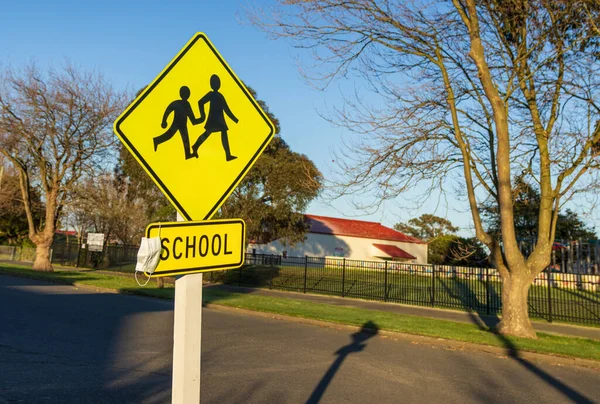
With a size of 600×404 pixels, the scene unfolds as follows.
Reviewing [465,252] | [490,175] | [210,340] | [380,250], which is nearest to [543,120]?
[490,175]

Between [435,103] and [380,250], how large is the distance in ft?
178

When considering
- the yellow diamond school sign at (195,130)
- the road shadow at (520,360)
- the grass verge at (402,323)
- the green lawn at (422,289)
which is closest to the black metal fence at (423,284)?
the green lawn at (422,289)

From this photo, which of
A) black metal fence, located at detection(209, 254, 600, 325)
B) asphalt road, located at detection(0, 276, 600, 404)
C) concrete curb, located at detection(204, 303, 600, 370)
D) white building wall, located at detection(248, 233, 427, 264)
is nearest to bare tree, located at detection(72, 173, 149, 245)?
black metal fence, located at detection(209, 254, 600, 325)

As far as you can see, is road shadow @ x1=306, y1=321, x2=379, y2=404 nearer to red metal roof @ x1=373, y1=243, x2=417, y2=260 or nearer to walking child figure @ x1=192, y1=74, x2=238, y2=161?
walking child figure @ x1=192, y1=74, x2=238, y2=161

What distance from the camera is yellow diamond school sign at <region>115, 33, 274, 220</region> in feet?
8.48

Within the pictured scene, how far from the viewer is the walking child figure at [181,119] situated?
2.64 meters

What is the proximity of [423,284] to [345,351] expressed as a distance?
504 inches

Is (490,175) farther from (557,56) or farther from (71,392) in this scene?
(71,392)

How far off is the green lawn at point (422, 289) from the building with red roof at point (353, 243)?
31.8 m

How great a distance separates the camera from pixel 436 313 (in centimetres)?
1902

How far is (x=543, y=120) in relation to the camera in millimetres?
13898

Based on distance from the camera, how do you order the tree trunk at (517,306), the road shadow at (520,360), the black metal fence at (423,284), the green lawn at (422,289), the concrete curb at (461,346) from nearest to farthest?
1. the road shadow at (520,360)
2. the concrete curb at (461,346)
3. the tree trunk at (517,306)
4. the green lawn at (422,289)
5. the black metal fence at (423,284)

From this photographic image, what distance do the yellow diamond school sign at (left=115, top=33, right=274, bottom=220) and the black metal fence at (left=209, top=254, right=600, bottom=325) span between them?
1628cm

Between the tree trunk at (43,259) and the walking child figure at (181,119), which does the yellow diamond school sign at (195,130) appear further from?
the tree trunk at (43,259)
